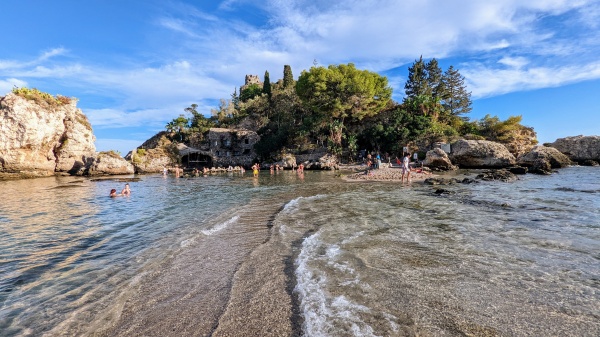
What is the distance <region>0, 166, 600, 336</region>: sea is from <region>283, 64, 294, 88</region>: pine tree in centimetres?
6526

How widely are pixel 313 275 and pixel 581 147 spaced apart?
48756 mm

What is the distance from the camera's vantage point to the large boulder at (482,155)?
33.6m

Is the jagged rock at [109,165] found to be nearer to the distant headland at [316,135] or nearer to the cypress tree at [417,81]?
the distant headland at [316,135]

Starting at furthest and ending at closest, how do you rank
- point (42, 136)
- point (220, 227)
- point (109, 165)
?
point (109, 165)
point (42, 136)
point (220, 227)

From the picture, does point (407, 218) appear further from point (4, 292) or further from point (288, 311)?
point (4, 292)

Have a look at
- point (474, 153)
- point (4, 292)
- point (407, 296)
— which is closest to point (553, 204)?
point (407, 296)

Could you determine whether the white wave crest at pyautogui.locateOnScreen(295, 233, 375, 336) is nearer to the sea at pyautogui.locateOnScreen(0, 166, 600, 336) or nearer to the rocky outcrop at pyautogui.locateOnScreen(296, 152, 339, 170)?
the sea at pyautogui.locateOnScreen(0, 166, 600, 336)

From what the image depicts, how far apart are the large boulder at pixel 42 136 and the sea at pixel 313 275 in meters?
35.7

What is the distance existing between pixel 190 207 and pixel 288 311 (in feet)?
34.2

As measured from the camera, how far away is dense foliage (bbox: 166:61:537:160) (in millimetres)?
45344

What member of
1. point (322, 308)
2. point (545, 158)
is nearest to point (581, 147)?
point (545, 158)

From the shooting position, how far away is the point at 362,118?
53.0 meters

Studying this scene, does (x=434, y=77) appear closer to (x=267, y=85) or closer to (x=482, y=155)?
(x=482, y=155)

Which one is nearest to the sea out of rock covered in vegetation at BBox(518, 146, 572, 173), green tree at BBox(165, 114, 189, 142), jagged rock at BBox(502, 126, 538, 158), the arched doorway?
rock covered in vegetation at BBox(518, 146, 572, 173)
